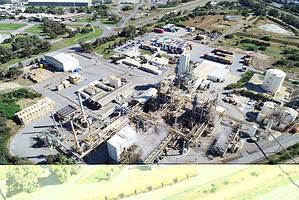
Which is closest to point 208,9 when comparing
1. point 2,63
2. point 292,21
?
point 292,21

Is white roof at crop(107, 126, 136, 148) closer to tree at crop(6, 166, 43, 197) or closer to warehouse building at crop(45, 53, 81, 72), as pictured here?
tree at crop(6, 166, 43, 197)

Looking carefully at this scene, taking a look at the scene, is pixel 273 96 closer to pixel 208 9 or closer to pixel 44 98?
pixel 44 98

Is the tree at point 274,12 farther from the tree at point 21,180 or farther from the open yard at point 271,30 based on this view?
the tree at point 21,180

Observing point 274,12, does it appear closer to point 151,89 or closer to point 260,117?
point 260,117

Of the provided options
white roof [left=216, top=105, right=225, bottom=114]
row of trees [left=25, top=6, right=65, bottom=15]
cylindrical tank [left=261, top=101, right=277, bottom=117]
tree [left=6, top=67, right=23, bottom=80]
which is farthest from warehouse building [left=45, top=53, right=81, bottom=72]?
row of trees [left=25, top=6, right=65, bottom=15]

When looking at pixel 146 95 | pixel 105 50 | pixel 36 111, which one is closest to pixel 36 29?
pixel 105 50

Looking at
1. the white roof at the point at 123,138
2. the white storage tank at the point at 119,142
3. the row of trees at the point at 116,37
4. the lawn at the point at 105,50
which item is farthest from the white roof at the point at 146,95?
the row of trees at the point at 116,37
